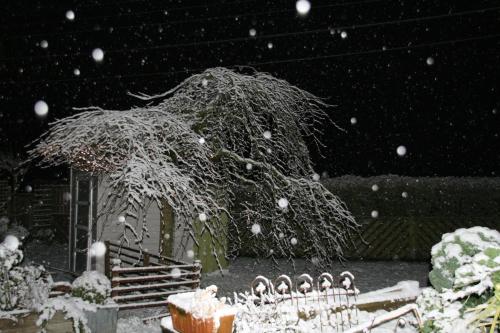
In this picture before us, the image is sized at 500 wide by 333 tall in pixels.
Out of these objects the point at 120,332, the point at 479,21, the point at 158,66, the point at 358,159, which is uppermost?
the point at 158,66

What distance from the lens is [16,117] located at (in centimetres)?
2514

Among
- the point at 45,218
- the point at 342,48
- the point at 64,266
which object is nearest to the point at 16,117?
the point at 45,218

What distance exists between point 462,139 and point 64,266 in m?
17.3

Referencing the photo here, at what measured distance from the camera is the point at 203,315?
4727 millimetres

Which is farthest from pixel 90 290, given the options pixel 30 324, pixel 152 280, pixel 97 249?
pixel 97 249

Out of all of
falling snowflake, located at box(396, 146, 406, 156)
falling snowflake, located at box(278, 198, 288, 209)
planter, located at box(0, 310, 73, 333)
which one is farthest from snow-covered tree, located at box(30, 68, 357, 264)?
falling snowflake, located at box(396, 146, 406, 156)

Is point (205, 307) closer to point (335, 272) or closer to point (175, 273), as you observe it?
point (175, 273)

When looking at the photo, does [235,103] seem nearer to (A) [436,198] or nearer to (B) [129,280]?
(B) [129,280]

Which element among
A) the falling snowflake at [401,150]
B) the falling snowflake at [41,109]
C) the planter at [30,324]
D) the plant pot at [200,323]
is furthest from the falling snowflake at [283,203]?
the falling snowflake at [41,109]

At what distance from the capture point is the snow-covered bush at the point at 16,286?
5.53 metres

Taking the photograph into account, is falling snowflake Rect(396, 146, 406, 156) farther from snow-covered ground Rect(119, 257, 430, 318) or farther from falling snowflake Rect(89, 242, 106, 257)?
falling snowflake Rect(89, 242, 106, 257)

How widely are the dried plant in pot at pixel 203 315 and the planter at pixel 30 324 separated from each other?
1711 millimetres

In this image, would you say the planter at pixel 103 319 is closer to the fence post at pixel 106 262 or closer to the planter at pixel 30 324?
the planter at pixel 30 324

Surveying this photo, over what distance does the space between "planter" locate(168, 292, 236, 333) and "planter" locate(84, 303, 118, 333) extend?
144 cm
